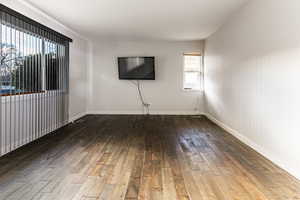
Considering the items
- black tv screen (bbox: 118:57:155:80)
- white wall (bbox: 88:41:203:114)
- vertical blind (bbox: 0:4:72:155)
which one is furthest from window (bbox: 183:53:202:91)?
vertical blind (bbox: 0:4:72:155)

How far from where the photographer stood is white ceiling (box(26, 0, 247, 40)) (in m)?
3.89

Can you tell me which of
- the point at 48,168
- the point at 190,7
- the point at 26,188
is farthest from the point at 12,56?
the point at 190,7

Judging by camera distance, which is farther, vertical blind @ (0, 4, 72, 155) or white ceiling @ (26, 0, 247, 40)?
white ceiling @ (26, 0, 247, 40)

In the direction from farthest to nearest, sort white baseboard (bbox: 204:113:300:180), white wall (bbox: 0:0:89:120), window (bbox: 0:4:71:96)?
white wall (bbox: 0:0:89:120), window (bbox: 0:4:71:96), white baseboard (bbox: 204:113:300:180)

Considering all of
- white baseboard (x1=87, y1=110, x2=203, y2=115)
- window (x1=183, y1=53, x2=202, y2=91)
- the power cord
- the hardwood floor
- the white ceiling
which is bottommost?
the hardwood floor

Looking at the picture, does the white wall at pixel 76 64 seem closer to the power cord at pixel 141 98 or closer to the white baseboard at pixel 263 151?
the power cord at pixel 141 98

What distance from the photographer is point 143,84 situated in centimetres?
767


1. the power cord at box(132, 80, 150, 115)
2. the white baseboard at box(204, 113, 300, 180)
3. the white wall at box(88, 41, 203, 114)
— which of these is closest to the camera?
the white baseboard at box(204, 113, 300, 180)

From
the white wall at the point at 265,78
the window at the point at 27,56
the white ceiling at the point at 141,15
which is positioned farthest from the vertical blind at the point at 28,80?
the white wall at the point at 265,78

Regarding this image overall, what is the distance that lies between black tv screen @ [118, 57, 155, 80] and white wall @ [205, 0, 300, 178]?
8.52ft

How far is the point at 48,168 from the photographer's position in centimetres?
292

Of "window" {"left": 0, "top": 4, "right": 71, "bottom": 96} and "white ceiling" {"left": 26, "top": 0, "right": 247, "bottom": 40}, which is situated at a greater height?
"white ceiling" {"left": 26, "top": 0, "right": 247, "bottom": 40}

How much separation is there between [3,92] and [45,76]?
1.38 metres

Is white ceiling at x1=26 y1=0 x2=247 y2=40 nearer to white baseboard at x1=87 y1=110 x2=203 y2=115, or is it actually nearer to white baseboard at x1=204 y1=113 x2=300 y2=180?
white baseboard at x1=204 y1=113 x2=300 y2=180
